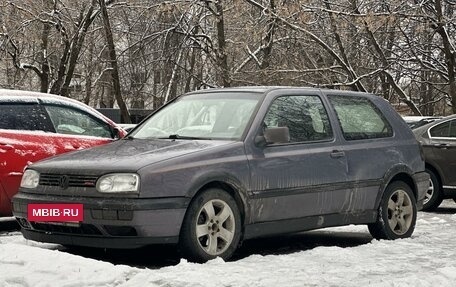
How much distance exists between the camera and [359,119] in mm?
8414

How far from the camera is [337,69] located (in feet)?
81.4

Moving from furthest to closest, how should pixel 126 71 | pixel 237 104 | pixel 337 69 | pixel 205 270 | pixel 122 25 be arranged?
pixel 126 71 → pixel 122 25 → pixel 337 69 → pixel 237 104 → pixel 205 270

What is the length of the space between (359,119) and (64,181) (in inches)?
130

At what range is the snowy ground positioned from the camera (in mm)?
5480

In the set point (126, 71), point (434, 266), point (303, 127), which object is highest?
point (126, 71)

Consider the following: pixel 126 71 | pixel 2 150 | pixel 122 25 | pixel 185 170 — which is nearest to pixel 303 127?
pixel 185 170

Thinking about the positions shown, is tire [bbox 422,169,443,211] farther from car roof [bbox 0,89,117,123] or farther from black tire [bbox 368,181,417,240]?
car roof [bbox 0,89,117,123]

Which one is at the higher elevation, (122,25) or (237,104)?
(122,25)

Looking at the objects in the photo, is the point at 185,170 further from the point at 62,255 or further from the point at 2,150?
the point at 2,150

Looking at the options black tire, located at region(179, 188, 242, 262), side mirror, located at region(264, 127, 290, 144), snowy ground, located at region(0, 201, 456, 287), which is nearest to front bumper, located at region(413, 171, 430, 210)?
snowy ground, located at region(0, 201, 456, 287)

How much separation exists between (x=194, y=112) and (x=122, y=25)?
21898 millimetres

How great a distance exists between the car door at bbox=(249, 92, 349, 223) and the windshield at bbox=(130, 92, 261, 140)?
0.73 ft

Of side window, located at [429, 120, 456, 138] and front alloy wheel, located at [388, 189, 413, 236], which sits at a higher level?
side window, located at [429, 120, 456, 138]

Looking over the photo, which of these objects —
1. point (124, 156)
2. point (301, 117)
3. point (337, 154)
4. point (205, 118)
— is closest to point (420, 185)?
point (337, 154)
